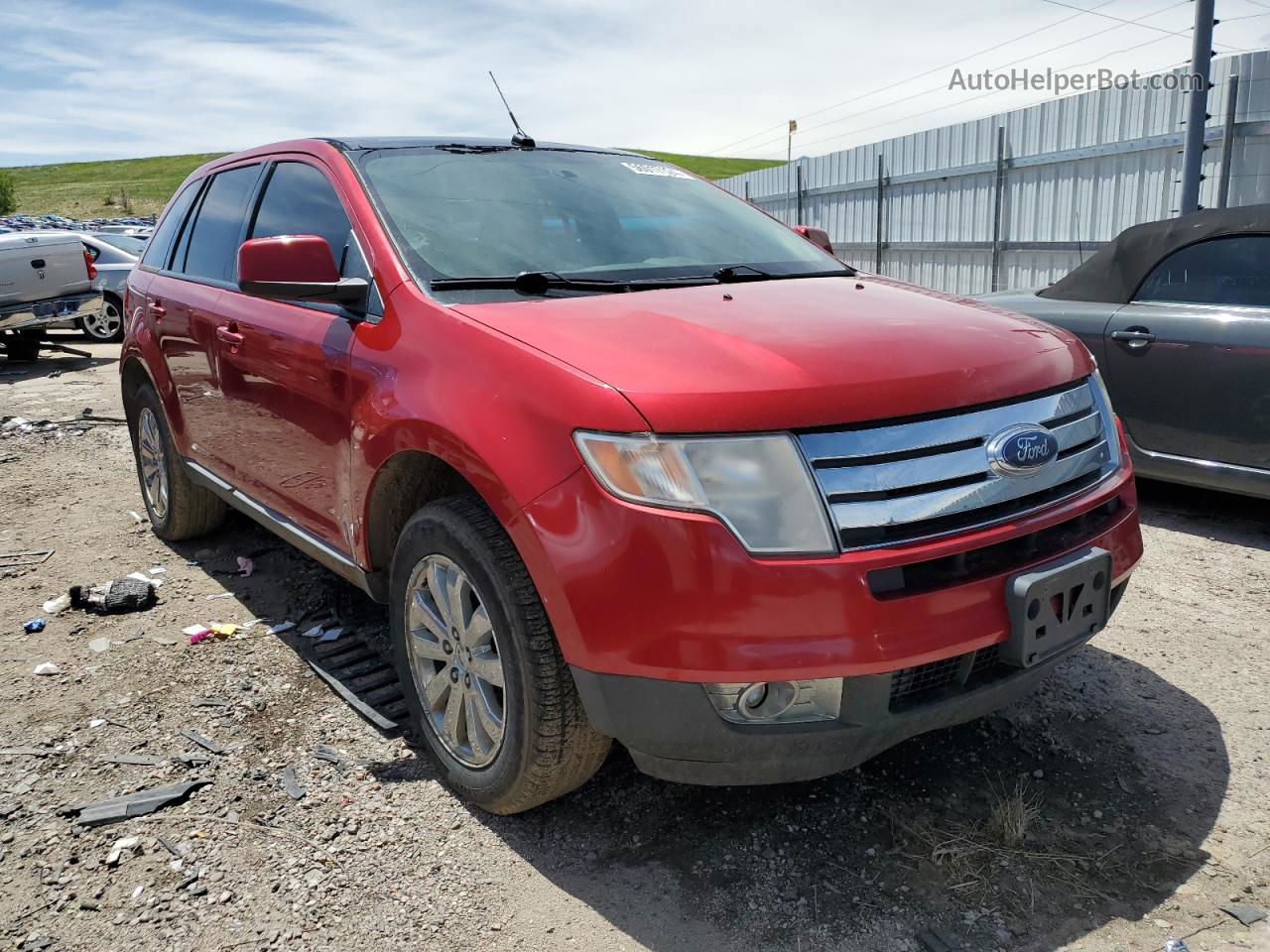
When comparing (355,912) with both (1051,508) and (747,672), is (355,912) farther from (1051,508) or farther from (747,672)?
(1051,508)

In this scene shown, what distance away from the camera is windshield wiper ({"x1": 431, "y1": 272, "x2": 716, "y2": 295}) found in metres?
2.77

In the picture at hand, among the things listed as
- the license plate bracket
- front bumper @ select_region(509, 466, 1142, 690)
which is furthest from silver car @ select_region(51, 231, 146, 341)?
the license plate bracket

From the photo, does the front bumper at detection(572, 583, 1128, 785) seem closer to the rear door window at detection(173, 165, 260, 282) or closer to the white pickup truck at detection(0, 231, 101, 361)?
the rear door window at detection(173, 165, 260, 282)

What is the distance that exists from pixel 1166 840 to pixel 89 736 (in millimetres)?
3118

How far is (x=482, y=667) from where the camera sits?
2506mm

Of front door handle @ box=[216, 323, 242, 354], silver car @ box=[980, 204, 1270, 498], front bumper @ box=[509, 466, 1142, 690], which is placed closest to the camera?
front bumper @ box=[509, 466, 1142, 690]

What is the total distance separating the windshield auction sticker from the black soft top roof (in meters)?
2.56

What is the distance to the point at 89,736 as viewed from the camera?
3.19 meters

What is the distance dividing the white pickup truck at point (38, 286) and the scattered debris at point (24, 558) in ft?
27.4

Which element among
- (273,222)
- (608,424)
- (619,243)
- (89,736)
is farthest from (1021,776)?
(273,222)

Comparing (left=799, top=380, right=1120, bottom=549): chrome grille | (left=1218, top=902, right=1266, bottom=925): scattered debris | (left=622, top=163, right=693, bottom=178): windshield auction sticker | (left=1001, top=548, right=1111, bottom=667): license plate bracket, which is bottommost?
(left=1218, top=902, right=1266, bottom=925): scattered debris

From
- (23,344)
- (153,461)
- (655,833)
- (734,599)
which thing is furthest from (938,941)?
(23,344)

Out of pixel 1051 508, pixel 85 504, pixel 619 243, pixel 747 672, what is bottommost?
pixel 85 504

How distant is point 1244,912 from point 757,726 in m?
1.16
